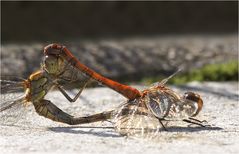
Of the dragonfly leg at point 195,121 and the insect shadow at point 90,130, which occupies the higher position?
the dragonfly leg at point 195,121

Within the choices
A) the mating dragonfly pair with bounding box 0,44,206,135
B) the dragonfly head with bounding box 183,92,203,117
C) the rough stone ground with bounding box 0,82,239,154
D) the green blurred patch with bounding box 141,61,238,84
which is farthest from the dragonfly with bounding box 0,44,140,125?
the green blurred patch with bounding box 141,61,238,84

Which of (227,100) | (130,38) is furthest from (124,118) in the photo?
(130,38)

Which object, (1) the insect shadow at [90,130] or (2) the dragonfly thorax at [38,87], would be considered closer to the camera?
(1) the insect shadow at [90,130]

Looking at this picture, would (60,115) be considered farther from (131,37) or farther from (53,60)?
(131,37)

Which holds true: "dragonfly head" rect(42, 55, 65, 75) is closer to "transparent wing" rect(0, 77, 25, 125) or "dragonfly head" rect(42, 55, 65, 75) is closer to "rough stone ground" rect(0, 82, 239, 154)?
"transparent wing" rect(0, 77, 25, 125)

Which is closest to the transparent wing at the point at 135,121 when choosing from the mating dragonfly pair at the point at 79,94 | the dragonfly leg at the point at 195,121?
the mating dragonfly pair at the point at 79,94

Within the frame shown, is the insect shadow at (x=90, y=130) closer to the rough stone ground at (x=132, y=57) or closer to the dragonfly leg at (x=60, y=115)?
the dragonfly leg at (x=60, y=115)
